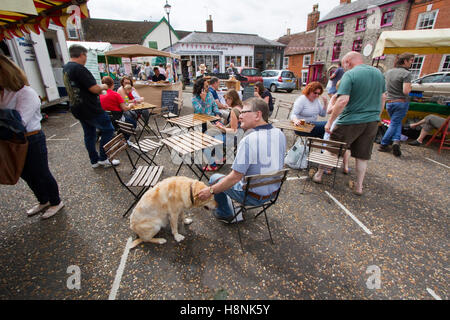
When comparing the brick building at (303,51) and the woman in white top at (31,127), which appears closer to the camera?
the woman in white top at (31,127)

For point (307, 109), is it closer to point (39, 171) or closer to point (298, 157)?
point (298, 157)

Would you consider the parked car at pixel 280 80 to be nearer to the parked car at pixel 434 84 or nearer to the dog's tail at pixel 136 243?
the parked car at pixel 434 84

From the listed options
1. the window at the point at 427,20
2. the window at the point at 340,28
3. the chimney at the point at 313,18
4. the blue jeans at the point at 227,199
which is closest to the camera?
the blue jeans at the point at 227,199

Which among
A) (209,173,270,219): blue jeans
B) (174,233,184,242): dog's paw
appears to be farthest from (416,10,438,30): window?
(174,233,184,242): dog's paw

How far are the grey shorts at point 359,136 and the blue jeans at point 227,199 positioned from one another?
1.93 m

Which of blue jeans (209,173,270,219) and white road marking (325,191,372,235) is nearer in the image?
blue jeans (209,173,270,219)

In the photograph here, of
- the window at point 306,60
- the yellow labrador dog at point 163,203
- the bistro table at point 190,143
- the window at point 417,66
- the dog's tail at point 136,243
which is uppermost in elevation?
the window at point 306,60

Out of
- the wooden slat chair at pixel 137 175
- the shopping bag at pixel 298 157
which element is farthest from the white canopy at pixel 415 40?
the wooden slat chair at pixel 137 175

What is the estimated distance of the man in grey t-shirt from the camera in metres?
4.57

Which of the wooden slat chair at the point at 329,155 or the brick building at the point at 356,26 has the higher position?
the brick building at the point at 356,26

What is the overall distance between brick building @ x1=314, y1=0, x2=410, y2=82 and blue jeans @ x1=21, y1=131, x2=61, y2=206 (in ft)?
51.1

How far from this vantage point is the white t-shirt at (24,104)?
2211 millimetres

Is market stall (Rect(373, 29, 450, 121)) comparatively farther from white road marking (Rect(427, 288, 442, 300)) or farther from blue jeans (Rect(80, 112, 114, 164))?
blue jeans (Rect(80, 112, 114, 164))

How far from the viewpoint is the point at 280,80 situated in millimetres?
15906
